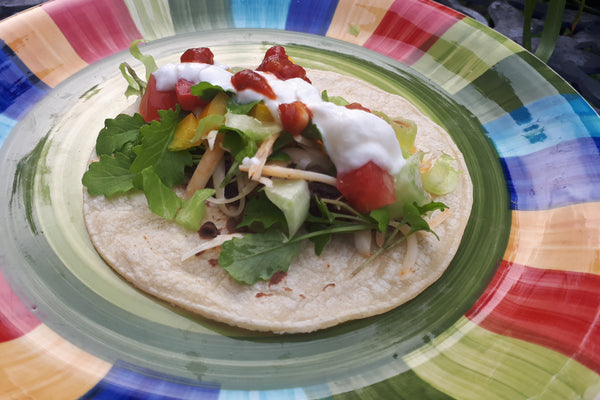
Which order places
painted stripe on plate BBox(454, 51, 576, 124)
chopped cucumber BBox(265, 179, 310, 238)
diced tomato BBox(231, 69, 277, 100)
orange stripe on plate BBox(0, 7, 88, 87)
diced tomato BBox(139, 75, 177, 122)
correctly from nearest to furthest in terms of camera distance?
chopped cucumber BBox(265, 179, 310, 238)
diced tomato BBox(231, 69, 277, 100)
diced tomato BBox(139, 75, 177, 122)
orange stripe on plate BBox(0, 7, 88, 87)
painted stripe on plate BBox(454, 51, 576, 124)

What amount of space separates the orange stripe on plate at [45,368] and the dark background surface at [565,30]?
3031 millimetres

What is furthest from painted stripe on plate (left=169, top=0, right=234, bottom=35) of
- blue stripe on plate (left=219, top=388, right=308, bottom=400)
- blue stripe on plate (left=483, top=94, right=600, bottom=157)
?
blue stripe on plate (left=219, top=388, right=308, bottom=400)

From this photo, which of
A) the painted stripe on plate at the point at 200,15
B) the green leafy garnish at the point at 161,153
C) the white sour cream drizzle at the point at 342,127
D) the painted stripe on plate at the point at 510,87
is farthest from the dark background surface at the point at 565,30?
the green leafy garnish at the point at 161,153

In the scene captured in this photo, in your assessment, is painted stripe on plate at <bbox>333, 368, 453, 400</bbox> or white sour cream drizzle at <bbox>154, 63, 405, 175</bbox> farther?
white sour cream drizzle at <bbox>154, 63, 405, 175</bbox>

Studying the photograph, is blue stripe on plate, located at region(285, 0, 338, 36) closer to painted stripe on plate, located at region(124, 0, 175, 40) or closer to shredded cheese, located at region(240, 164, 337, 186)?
painted stripe on plate, located at region(124, 0, 175, 40)

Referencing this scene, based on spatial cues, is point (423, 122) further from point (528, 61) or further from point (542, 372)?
point (542, 372)

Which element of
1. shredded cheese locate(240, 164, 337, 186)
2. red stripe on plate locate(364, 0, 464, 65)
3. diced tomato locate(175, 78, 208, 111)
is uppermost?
red stripe on plate locate(364, 0, 464, 65)

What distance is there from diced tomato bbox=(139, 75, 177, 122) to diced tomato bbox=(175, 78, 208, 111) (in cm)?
7

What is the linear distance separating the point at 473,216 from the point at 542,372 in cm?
96

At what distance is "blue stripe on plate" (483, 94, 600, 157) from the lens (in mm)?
2900

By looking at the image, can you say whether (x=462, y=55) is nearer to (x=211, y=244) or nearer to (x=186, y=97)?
(x=186, y=97)

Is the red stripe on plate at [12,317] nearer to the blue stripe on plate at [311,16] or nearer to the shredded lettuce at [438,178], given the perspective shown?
the shredded lettuce at [438,178]

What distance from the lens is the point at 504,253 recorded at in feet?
8.17

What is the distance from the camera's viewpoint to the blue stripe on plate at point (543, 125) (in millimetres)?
2900
